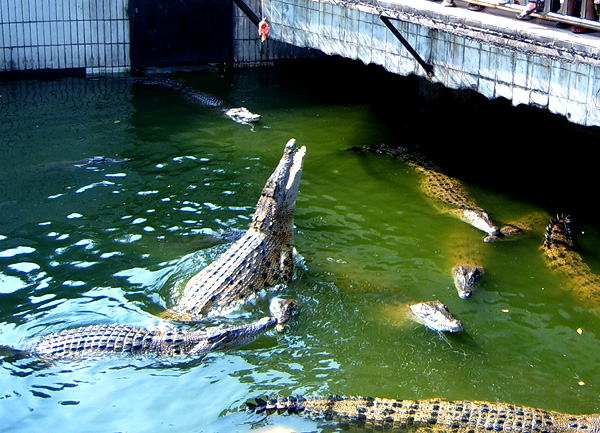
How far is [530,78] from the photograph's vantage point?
8.45 meters

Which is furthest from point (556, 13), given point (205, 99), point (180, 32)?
point (180, 32)

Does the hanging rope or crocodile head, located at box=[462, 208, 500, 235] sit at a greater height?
the hanging rope

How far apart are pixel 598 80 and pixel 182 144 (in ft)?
19.3

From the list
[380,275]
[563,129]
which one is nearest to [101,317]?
[380,275]

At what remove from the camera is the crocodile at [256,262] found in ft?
23.0

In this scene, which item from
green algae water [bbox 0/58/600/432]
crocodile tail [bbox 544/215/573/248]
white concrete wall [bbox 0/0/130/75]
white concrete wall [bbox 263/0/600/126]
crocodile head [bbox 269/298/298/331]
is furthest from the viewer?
white concrete wall [bbox 0/0/130/75]

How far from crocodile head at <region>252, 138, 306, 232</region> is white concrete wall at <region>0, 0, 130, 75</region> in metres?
6.91

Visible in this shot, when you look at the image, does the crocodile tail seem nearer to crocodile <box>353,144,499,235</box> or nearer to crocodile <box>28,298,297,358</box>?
crocodile <box>353,144,499,235</box>

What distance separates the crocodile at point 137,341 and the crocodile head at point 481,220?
3.53 metres

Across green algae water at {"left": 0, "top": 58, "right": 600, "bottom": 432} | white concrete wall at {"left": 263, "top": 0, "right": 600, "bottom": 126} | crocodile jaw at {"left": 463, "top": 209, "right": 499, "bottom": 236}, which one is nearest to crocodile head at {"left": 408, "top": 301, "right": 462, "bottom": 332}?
green algae water at {"left": 0, "top": 58, "right": 600, "bottom": 432}

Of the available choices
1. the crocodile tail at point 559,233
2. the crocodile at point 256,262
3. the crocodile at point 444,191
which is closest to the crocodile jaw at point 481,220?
the crocodile at point 444,191

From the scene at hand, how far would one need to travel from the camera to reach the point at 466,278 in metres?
7.79

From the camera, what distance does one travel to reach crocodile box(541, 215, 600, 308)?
25.7 feet

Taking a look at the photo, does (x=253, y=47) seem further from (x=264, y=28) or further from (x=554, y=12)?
(x=554, y=12)
